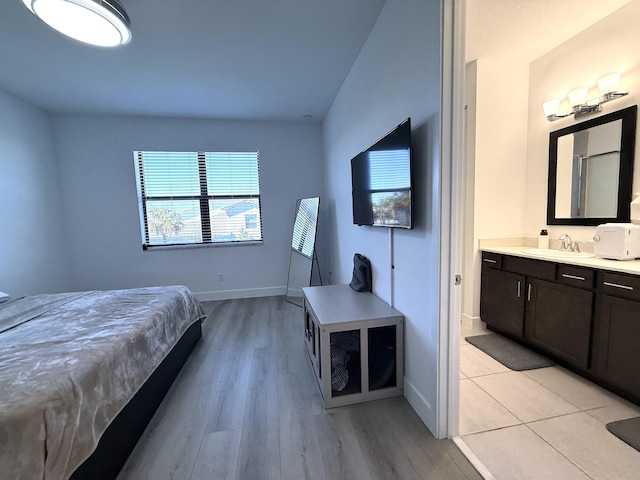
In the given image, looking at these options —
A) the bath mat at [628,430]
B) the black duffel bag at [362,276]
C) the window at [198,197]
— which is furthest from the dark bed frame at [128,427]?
the bath mat at [628,430]

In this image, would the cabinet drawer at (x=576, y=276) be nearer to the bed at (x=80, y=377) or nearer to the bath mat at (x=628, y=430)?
the bath mat at (x=628, y=430)

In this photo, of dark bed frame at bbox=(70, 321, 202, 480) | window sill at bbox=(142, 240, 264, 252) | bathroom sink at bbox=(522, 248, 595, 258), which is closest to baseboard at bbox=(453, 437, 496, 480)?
bathroom sink at bbox=(522, 248, 595, 258)

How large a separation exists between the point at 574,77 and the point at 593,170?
0.82 meters

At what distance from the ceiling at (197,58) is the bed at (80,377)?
6.95 feet

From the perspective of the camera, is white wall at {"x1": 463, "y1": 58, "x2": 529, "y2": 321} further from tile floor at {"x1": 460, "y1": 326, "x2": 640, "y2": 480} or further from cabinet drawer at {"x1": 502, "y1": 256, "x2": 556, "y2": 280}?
tile floor at {"x1": 460, "y1": 326, "x2": 640, "y2": 480}

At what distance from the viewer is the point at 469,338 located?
2.71 m

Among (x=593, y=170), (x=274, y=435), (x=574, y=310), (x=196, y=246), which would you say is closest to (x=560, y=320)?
(x=574, y=310)

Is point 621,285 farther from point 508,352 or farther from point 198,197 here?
point 198,197

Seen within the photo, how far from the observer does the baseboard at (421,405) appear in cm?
155

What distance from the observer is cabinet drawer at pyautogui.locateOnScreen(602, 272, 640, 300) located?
162 centimetres

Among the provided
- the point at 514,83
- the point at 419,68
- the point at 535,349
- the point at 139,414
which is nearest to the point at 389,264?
the point at 419,68

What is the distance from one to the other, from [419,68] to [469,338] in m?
2.46

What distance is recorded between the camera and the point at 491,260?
2691 millimetres

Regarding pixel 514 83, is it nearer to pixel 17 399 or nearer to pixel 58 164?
pixel 17 399
